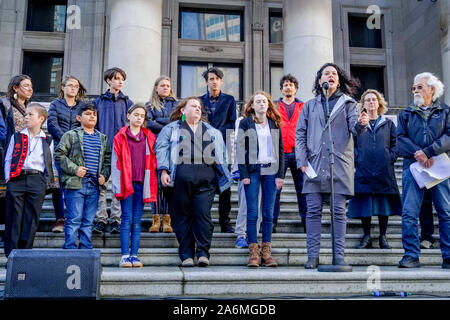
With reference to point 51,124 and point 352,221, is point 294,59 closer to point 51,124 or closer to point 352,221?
point 352,221

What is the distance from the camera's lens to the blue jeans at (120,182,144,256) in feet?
20.8

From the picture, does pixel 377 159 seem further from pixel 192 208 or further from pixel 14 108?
pixel 14 108

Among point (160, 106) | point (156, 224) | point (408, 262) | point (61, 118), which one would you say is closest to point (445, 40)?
point (160, 106)

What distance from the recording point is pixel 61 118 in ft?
24.9

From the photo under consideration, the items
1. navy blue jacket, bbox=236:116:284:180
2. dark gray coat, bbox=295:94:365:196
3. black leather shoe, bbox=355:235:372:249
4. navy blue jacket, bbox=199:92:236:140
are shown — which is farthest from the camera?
navy blue jacket, bbox=199:92:236:140

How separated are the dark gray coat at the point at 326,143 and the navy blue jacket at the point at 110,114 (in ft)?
9.41

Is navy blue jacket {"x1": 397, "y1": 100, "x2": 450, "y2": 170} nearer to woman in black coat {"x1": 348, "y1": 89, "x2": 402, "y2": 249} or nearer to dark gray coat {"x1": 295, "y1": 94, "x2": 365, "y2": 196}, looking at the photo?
woman in black coat {"x1": 348, "y1": 89, "x2": 402, "y2": 249}

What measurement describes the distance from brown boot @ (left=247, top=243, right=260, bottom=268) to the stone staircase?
6.5 inches

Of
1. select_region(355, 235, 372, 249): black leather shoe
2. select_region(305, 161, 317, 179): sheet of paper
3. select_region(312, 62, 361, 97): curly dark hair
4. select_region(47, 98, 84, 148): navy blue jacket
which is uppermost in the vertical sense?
select_region(312, 62, 361, 97): curly dark hair

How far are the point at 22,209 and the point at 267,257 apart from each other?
312cm

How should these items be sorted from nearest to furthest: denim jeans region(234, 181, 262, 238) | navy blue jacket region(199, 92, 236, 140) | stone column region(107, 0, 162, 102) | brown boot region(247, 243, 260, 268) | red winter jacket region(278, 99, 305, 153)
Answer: brown boot region(247, 243, 260, 268) < denim jeans region(234, 181, 262, 238) < navy blue jacket region(199, 92, 236, 140) < red winter jacket region(278, 99, 305, 153) < stone column region(107, 0, 162, 102)

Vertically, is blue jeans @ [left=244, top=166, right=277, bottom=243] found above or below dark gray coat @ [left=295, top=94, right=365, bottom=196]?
below

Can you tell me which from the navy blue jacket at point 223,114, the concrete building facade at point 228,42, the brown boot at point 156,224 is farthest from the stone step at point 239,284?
the concrete building facade at point 228,42

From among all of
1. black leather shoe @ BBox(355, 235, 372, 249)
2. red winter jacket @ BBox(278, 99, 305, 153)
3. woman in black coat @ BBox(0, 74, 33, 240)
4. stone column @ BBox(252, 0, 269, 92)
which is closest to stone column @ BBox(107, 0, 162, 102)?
red winter jacket @ BBox(278, 99, 305, 153)
